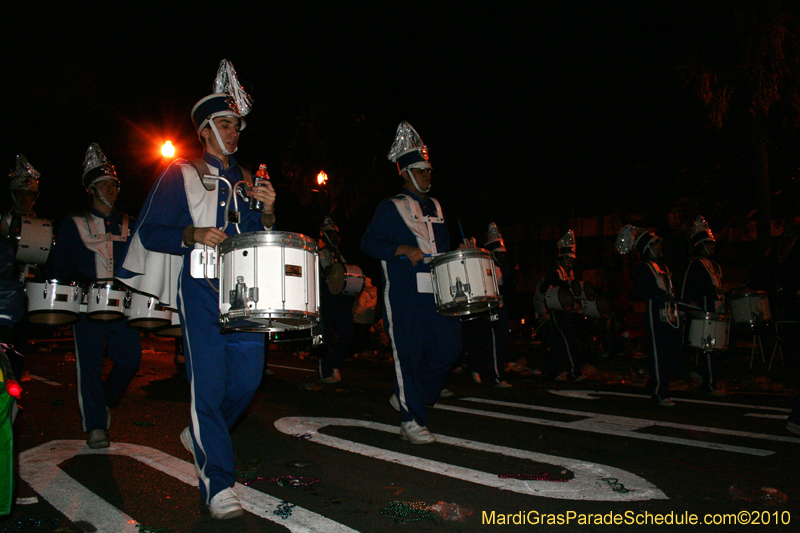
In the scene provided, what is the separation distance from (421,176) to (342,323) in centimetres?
474

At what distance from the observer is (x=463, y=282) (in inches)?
205

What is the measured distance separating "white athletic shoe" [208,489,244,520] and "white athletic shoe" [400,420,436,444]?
2.02m

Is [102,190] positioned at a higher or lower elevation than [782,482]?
higher

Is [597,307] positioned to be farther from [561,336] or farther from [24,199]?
[24,199]

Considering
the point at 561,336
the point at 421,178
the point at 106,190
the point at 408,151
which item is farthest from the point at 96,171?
the point at 561,336

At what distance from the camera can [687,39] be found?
1418cm

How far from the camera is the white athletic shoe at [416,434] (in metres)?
5.28

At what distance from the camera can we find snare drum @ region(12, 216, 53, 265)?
6023mm

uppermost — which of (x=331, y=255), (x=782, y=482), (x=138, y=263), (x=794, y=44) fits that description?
(x=794, y=44)

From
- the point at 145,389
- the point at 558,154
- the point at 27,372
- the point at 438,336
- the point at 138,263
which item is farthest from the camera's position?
Answer: the point at 558,154

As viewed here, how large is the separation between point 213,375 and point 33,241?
3488 mm

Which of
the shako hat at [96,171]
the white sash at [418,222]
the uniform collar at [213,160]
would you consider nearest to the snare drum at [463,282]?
the white sash at [418,222]

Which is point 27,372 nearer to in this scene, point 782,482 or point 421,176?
point 421,176

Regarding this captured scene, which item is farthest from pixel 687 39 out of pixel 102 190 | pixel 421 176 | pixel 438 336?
pixel 102 190
